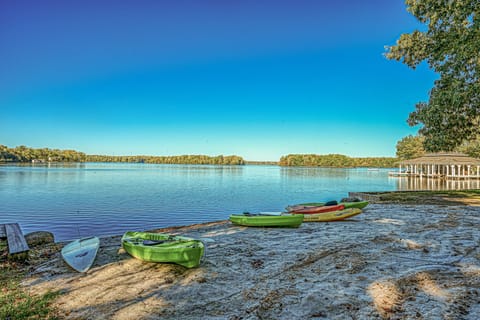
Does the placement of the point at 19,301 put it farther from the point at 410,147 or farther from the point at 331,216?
the point at 410,147

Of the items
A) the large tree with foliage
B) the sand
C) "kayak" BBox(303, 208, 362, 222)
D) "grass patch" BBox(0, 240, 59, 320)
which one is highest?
the large tree with foliage

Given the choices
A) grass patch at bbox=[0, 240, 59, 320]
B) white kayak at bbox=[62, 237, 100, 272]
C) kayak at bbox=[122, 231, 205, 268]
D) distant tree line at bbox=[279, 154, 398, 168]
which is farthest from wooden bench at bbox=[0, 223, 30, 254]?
distant tree line at bbox=[279, 154, 398, 168]

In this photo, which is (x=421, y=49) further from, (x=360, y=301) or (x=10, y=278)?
(x=10, y=278)

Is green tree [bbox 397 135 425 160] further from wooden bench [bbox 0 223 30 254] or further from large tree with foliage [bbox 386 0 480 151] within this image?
wooden bench [bbox 0 223 30 254]

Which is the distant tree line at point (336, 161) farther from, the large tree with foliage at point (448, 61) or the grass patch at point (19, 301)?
the grass patch at point (19, 301)

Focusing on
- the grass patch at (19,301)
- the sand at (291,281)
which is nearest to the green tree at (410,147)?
the sand at (291,281)

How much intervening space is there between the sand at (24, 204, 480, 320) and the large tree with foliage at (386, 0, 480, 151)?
16.7 feet

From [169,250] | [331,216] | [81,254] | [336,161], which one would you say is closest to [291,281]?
[169,250]

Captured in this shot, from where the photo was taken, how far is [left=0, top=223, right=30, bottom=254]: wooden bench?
20.7 ft

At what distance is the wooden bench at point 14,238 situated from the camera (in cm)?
631

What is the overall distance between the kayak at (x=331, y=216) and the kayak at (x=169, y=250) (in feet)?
18.2

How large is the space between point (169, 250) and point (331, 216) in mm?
6719

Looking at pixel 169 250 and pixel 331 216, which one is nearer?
pixel 169 250

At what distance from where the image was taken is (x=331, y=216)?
414 inches
